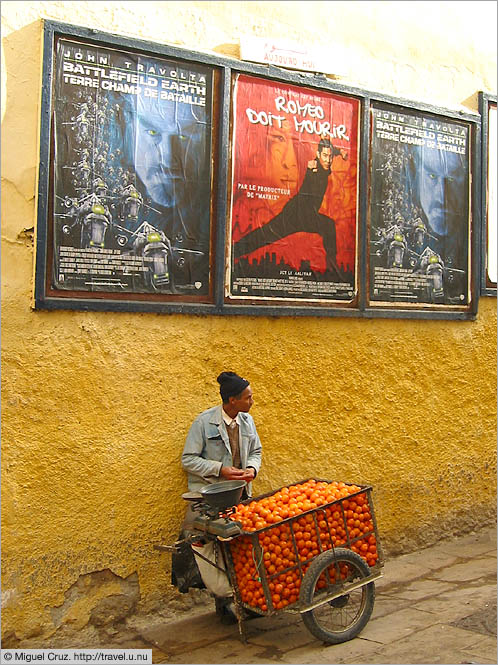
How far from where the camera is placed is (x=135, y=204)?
4988 millimetres

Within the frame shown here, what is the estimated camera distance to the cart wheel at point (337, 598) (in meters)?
4.41

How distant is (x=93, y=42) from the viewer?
4793 mm

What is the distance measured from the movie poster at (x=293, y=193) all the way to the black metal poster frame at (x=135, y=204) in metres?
0.09

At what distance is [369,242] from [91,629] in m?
3.61

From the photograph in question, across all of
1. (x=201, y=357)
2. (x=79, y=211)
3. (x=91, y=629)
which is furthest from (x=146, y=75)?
(x=91, y=629)

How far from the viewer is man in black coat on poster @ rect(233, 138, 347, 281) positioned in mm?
5613

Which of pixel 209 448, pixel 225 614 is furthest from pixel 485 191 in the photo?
pixel 225 614

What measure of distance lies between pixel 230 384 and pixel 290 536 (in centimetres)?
104

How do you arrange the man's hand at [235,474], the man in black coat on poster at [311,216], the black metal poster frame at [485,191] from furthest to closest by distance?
the black metal poster frame at [485,191]
the man in black coat on poster at [311,216]
the man's hand at [235,474]

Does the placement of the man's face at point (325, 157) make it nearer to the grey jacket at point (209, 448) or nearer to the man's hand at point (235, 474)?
the grey jacket at point (209, 448)

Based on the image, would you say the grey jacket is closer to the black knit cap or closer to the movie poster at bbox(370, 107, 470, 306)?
the black knit cap

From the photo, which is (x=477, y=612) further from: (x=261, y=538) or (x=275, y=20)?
(x=275, y=20)

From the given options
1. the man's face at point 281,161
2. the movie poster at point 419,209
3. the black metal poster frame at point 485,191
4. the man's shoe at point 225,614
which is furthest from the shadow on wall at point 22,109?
the black metal poster frame at point 485,191

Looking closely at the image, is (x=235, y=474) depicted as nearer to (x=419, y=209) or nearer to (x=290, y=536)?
(x=290, y=536)
